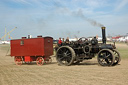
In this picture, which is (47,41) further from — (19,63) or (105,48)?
(105,48)

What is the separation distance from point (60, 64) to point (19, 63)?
12.1 ft

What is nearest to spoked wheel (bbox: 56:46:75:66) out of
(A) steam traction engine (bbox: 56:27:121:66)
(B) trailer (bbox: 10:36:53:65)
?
(A) steam traction engine (bbox: 56:27:121:66)

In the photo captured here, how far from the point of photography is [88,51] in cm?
1101

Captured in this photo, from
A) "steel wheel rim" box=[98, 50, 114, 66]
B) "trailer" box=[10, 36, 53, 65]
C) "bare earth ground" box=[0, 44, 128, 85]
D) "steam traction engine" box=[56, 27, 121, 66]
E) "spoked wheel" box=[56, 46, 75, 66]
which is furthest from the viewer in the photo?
"trailer" box=[10, 36, 53, 65]

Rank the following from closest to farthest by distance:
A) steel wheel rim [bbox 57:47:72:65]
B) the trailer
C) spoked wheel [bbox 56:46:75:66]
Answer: spoked wheel [bbox 56:46:75:66] < steel wheel rim [bbox 57:47:72:65] < the trailer

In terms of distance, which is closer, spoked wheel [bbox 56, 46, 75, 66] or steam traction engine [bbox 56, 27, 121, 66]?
steam traction engine [bbox 56, 27, 121, 66]

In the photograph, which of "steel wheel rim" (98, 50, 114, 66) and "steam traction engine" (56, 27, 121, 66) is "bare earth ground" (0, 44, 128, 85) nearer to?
"steel wheel rim" (98, 50, 114, 66)

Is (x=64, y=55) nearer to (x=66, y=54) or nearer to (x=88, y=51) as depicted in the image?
(x=66, y=54)

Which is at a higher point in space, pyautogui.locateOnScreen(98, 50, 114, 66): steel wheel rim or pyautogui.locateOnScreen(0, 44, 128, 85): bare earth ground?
pyautogui.locateOnScreen(98, 50, 114, 66): steel wheel rim

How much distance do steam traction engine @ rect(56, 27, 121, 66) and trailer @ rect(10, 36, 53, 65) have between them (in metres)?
1.21

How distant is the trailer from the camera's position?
12340 millimetres

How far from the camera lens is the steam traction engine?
10312 mm

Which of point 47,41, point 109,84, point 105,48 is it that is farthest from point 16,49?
point 109,84

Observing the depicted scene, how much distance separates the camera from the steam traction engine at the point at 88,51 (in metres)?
10.3
